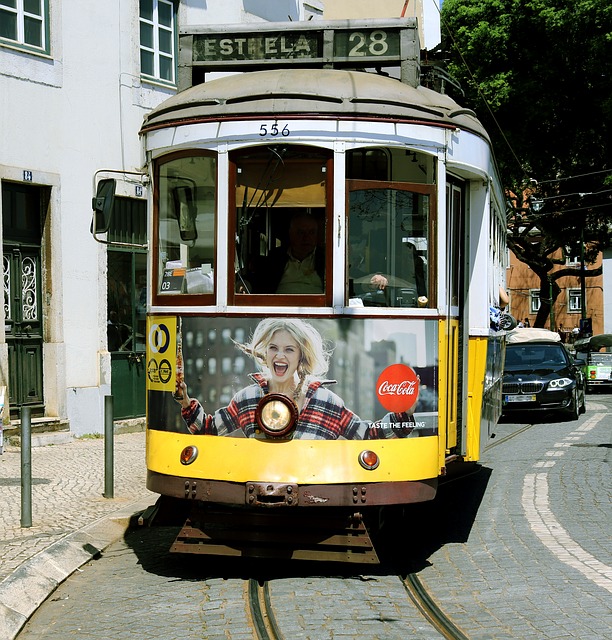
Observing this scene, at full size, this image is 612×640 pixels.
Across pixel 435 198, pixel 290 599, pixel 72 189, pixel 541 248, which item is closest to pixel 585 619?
pixel 290 599

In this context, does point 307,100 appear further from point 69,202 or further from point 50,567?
point 69,202

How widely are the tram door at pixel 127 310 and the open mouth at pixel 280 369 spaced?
9224 millimetres

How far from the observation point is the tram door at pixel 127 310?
51.9 feet

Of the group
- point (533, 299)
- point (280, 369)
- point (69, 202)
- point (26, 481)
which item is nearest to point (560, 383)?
point (69, 202)

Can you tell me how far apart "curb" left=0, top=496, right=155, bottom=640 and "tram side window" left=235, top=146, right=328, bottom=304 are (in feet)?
7.19

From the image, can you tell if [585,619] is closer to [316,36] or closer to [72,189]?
[316,36]

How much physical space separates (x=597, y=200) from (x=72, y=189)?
81.6ft

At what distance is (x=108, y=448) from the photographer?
985 centimetres

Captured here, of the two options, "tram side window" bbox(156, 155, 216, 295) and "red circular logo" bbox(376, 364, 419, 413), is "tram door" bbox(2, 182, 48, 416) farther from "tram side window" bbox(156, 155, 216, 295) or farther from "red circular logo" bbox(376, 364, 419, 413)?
"red circular logo" bbox(376, 364, 419, 413)

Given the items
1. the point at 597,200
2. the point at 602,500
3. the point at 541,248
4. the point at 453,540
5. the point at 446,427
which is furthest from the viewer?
the point at 541,248

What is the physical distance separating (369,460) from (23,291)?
8.78 m

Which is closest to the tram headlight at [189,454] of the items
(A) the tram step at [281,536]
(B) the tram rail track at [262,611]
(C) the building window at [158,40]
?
(A) the tram step at [281,536]

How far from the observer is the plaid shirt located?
6.72 metres

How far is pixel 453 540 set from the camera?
8.54 m
